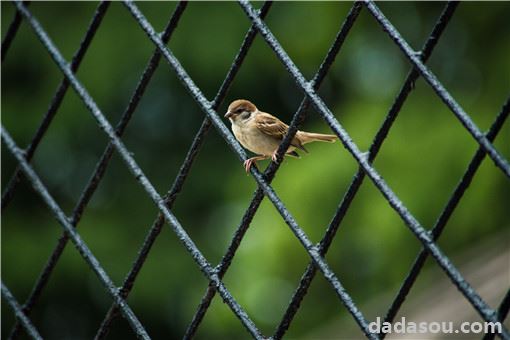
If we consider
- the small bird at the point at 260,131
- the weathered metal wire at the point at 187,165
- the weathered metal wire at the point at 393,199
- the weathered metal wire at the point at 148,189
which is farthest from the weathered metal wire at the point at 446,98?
the small bird at the point at 260,131

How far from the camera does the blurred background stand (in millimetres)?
3822

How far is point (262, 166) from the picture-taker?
13.9 feet

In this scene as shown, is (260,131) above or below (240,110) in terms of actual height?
below

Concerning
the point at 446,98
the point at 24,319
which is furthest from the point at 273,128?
the point at 446,98

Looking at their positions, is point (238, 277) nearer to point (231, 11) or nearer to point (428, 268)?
point (428, 268)

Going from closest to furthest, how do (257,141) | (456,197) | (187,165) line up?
(456,197) → (187,165) → (257,141)

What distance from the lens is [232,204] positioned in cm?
495

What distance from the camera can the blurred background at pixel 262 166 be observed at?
382 cm

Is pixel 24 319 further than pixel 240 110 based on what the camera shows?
No

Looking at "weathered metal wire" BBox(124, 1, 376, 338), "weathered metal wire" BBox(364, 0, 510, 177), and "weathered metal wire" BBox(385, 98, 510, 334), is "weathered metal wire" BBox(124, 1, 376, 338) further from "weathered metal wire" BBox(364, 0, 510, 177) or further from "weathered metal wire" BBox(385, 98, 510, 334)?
"weathered metal wire" BBox(364, 0, 510, 177)

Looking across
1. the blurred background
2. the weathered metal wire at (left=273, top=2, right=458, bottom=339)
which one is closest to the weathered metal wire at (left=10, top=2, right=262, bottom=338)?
the weathered metal wire at (left=273, top=2, right=458, bottom=339)

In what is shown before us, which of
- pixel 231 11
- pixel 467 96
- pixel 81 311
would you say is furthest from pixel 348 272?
pixel 81 311

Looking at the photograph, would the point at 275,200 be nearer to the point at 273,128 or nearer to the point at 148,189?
the point at 148,189

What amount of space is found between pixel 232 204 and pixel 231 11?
117 cm
